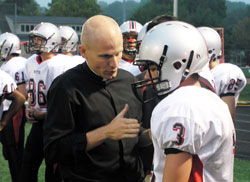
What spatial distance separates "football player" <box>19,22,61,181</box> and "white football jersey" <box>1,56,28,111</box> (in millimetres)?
455

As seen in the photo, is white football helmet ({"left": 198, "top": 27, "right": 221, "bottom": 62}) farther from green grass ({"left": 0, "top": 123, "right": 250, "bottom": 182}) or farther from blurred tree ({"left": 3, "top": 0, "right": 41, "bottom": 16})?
blurred tree ({"left": 3, "top": 0, "right": 41, "bottom": 16})

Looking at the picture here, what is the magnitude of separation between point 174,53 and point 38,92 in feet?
10.3

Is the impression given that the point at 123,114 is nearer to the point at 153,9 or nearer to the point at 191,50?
the point at 191,50

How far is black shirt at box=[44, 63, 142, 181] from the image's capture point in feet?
7.78

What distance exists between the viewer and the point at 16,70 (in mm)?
5789

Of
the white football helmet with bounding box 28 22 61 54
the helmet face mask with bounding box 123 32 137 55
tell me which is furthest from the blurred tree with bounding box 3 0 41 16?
the helmet face mask with bounding box 123 32 137 55

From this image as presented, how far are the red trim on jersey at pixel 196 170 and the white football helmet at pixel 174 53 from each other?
42cm

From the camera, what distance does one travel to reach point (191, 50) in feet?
6.84

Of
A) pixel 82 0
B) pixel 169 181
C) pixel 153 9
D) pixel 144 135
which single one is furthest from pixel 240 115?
pixel 82 0

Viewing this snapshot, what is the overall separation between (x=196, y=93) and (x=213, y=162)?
344mm

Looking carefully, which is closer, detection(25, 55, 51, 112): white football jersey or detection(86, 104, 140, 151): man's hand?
detection(86, 104, 140, 151): man's hand

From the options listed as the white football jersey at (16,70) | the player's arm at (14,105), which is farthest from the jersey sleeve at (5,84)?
the white football jersey at (16,70)

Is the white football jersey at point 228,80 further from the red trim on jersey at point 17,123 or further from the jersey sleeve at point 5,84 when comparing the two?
the red trim on jersey at point 17,123

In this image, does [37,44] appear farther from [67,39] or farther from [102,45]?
[102,45]
